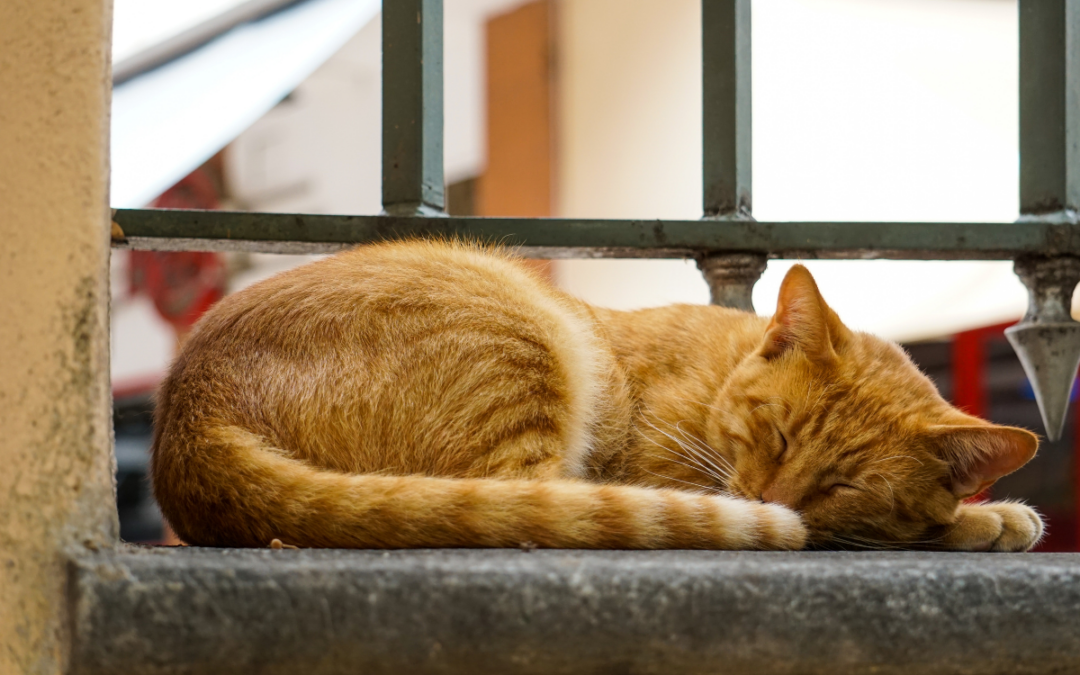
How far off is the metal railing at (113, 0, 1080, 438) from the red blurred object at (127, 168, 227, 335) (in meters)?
6.70

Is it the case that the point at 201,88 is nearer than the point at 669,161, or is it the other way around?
the point at 201,88

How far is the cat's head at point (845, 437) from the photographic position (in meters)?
1.82

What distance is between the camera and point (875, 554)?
126 centimetres

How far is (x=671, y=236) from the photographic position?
5.76ft

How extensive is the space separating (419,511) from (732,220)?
0.88m

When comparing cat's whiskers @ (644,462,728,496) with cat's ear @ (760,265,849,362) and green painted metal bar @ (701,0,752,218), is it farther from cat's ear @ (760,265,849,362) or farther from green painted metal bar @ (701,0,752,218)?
green painted metal bar @ (701,0,752,218)

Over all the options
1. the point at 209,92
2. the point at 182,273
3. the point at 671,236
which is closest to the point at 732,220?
the point at 671,236

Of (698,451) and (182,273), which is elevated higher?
(182,273)

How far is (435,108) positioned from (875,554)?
1.09 metres

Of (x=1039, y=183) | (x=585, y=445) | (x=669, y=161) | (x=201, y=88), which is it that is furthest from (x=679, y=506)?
(x=669, y=161)

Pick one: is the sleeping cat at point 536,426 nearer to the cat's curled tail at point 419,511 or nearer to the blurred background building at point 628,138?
the cat's curled tail at point 419,511

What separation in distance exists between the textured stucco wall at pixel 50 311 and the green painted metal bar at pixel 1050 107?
1.64 meters

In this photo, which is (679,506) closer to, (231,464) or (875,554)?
(875,554)

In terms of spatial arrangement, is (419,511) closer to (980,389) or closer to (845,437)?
(845,437)
